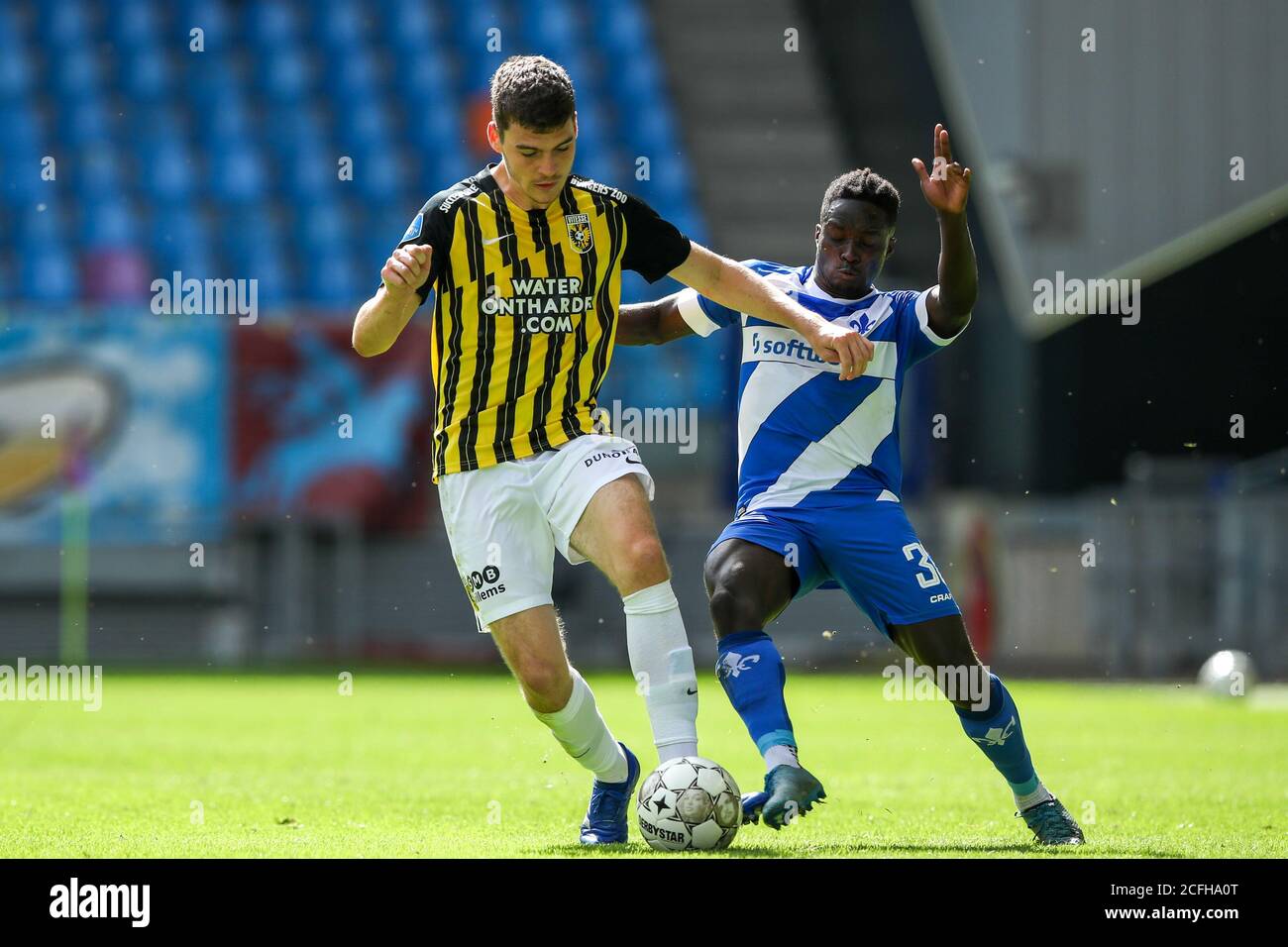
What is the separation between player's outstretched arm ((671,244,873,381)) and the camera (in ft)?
15.8

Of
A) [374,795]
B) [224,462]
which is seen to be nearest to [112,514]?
[224,462]

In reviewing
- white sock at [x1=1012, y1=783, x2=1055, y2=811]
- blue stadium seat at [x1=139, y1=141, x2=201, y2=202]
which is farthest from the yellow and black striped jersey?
blue stadium seat at [x1=139, y1=141, x2=201, y2=202]

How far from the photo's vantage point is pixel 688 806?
14.5ft

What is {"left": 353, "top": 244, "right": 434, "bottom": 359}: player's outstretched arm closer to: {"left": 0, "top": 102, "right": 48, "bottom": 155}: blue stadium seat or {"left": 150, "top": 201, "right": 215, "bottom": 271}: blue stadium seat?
{"left": 150, "top": 201, "right": 215, "bottom": 271}: blue stadium seat

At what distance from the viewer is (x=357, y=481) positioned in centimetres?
1650

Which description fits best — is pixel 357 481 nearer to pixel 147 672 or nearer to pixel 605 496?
pixel 147 672

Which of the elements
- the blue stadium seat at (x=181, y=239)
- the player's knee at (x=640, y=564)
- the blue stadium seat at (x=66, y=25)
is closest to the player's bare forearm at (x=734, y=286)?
the player's knee at (x=640, y=564)

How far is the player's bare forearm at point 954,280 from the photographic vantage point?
4.89m

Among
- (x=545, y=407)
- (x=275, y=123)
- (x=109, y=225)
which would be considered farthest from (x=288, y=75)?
(x=545, y=407)

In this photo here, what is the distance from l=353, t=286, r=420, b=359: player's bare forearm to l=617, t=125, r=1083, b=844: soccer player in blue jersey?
44.6 inches

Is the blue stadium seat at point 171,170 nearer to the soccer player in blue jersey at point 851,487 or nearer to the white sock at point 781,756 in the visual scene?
the soccer player in blue jersey at point 851,487

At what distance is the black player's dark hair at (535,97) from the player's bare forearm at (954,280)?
45.0 inches

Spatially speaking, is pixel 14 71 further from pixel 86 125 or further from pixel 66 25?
pixel 86 125
